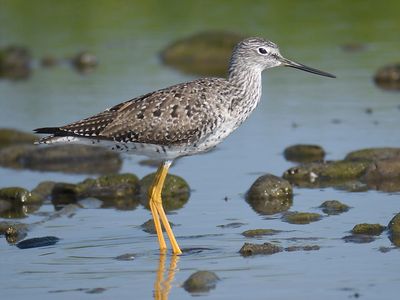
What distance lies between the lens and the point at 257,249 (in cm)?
1126

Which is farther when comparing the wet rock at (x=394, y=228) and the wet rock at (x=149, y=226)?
the wet rock at (x=149, y=226)

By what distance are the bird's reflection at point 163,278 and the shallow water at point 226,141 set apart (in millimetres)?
37

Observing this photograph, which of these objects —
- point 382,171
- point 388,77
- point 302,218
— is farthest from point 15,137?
point 388,77

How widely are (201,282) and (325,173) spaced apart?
4.77m

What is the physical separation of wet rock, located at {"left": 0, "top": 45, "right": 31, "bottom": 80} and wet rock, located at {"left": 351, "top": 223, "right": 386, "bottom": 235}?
1335cm

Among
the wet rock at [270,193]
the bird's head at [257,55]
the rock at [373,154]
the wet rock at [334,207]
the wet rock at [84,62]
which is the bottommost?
the wet rock at [334,207]

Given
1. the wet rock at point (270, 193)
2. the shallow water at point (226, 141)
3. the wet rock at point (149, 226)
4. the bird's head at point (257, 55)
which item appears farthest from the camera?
the wet rock at point (270, 193)

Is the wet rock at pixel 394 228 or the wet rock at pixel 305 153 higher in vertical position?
the wet rock at pixel 305 153

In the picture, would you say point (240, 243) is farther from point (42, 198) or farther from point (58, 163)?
point (58, 163)

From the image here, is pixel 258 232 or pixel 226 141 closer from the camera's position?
pixel 258 232

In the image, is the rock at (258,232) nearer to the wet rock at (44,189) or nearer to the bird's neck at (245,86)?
the bird's neck at (245,86)

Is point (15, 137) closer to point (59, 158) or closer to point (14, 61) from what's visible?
point (59, 158)

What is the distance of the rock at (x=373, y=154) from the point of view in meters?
14.8

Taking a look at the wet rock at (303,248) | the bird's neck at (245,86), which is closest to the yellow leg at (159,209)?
the bird's neck at (245,86)
